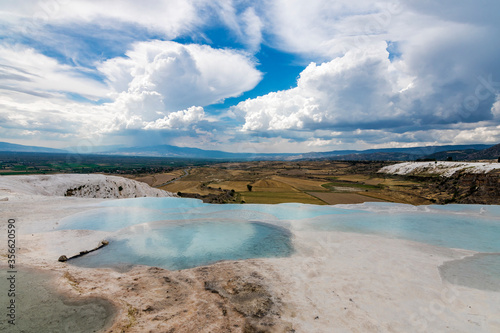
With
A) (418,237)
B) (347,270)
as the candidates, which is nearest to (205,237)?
(347,270)

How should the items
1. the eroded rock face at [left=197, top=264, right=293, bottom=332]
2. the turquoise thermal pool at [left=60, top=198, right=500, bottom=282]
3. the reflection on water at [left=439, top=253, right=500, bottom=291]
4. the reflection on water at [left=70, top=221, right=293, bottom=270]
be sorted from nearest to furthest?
the eroded rock face at [left=197, top=264, right=293, bottom=332]
the reflection on water at [left=439, top=253, right=500, bottom=291]
the reflection on water at [left=70, top=221, right=293, bottom=270]
the turquoise thermal pool at [left=60, top=198, right=500, bottom=282]

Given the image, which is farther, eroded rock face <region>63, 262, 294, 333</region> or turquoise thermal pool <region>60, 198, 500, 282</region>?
turquoise thermal pool <region>60, 198, 500, 282</region>

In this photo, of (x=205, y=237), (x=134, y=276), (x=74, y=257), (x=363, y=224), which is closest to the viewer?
(x=134, y=276)

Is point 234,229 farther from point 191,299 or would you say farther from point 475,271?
point 475,271

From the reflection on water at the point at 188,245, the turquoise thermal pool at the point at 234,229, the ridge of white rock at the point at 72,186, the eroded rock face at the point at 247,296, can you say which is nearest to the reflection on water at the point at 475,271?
the turquoise thermal pool at the point at 234,229

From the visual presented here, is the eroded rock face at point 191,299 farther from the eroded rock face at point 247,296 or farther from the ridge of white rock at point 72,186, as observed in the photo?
the ridge of white rock at point 72,186

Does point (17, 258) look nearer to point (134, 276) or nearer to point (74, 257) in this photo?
point (74, 257)

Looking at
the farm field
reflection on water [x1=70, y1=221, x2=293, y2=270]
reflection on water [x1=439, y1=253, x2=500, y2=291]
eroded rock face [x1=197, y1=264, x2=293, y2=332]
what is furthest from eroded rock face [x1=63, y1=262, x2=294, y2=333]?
the farm field

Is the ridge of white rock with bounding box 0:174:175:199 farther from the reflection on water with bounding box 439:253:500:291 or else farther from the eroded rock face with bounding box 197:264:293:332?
the reflection on water with bounding box 439:253:500:291
